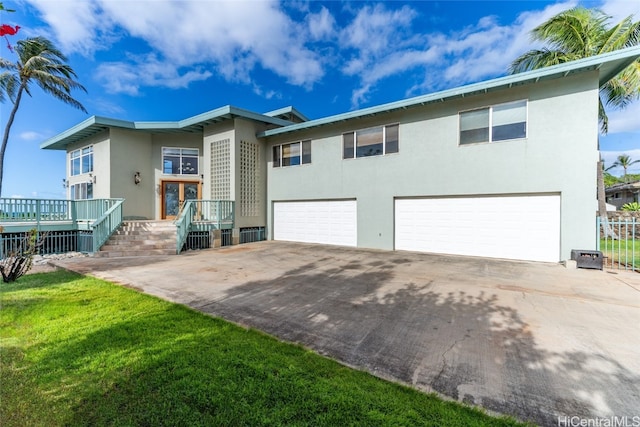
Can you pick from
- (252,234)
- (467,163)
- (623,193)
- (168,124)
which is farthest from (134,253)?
(623,193)

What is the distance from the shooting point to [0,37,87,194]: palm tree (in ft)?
43.2

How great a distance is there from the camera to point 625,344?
10.4 feet

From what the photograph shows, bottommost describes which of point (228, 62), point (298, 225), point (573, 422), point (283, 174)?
point (573, 422)

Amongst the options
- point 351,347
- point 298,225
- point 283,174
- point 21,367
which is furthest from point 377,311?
point 283,174

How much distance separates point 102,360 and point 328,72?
2065 cm

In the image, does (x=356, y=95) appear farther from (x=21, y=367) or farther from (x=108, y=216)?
(x=21, y=367)

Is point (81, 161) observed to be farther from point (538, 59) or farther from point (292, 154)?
point (538, 59)

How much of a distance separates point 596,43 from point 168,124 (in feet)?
63.8

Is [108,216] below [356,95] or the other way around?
below

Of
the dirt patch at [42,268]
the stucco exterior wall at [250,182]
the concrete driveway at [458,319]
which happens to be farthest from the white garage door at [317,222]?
the dirt patch at [42,268]

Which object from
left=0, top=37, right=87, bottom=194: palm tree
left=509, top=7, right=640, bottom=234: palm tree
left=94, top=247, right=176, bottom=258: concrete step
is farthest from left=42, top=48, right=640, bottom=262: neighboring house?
left=509, top=7, right=640, bottom=234: palm tree

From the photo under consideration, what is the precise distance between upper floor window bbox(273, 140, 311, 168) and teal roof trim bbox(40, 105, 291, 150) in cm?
143

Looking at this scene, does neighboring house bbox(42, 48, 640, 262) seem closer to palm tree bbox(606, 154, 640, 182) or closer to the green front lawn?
the green front lawn

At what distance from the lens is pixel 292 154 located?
13227mm
